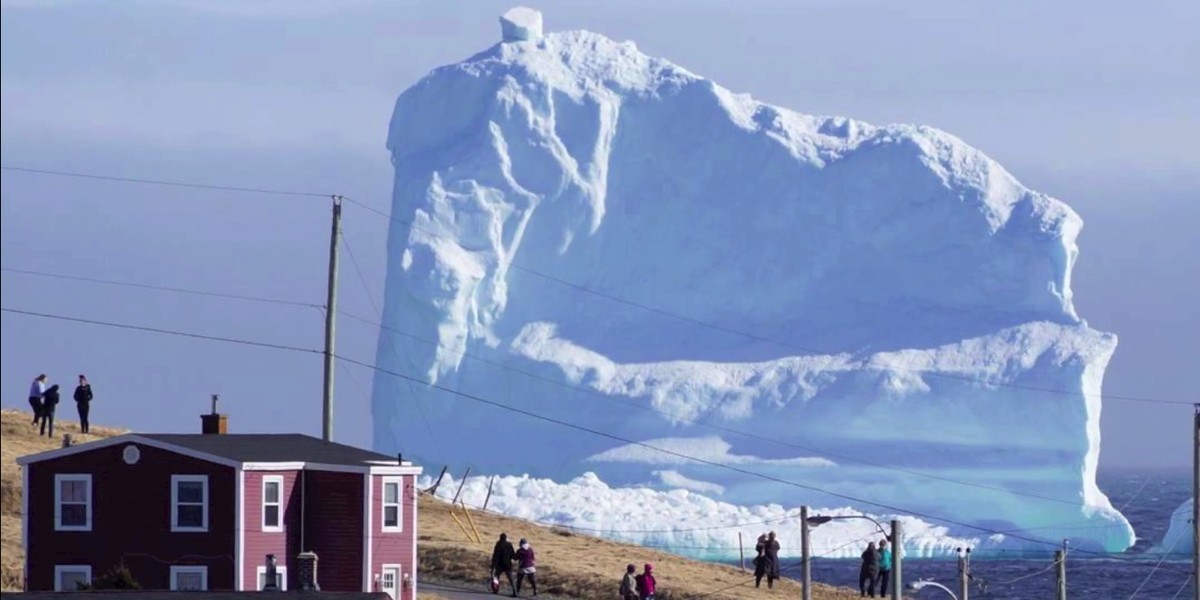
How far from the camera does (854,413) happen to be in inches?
2901

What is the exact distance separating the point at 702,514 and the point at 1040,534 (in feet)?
35.2

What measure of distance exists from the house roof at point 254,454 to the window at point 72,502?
16.3 inches

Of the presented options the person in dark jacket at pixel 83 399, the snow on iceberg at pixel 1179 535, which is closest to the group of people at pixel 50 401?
the person in dark jacket at pixel 83 399

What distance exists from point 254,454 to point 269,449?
88cm

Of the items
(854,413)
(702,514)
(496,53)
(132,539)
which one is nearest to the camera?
(132,539)

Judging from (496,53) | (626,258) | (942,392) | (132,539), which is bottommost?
(132,539)

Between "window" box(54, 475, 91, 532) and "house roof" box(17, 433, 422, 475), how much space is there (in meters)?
0.41

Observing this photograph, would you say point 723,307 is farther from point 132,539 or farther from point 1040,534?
point 132,539

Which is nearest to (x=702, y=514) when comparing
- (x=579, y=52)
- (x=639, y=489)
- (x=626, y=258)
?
(x=639, y=489)

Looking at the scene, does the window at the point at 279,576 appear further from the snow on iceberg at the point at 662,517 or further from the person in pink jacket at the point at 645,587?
the snow on iceberg at the point at 662,517

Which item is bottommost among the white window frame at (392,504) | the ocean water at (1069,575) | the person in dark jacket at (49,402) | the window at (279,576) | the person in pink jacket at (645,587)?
the ocean water at (1069,575)

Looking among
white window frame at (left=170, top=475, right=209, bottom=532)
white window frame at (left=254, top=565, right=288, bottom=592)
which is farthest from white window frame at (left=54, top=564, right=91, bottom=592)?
white window frame at (left=254, top=565, right=288, bottom=592)

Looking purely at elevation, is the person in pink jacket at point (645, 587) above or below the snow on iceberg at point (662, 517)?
below

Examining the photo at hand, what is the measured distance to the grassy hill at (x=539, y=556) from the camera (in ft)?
132
